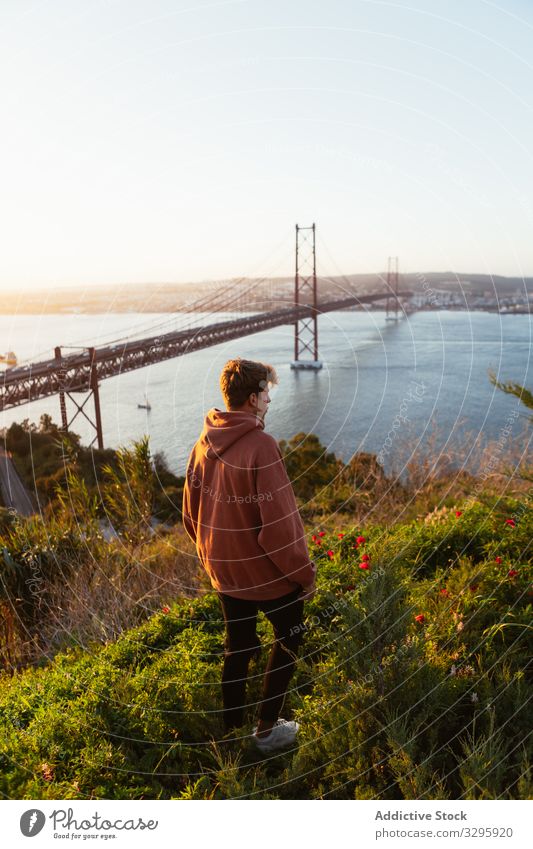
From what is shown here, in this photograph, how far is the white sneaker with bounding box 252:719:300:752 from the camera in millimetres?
2795

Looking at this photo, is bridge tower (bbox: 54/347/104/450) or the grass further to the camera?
bridge tower (bbox: 54/347/104/450)

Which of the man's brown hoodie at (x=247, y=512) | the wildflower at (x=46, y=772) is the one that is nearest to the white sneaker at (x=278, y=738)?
the man's brown hoodie at (x=247, y=512)

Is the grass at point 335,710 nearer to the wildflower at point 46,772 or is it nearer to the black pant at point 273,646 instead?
the wildflower at point 46,772

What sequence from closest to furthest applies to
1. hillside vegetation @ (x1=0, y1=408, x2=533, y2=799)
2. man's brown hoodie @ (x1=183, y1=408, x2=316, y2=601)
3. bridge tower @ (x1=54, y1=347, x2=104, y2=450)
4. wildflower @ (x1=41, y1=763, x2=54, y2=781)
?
man's brown hoodie @ (x1=183, y1=408, x2=316, y2=601), hillside vegetation @ (x1=0, y1=408, x2=533, y2=799), wildflower @ (x1=41, y1=763, x2=54, y2=781), bridge tower @ (x1=54, y1=347, x2=104, y2=450)

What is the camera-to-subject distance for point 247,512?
2.48 meters

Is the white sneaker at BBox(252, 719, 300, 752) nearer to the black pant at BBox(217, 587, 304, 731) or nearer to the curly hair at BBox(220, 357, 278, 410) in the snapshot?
the black pant at BBox(217, 587, 304, 731)

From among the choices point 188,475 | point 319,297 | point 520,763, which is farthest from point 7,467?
point 520,763

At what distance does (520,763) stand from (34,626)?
3.70 metres

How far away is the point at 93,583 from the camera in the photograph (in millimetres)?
4801

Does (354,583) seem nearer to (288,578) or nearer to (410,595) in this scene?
(410,595)

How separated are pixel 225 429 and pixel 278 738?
1.45 m

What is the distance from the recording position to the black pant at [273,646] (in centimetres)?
259
